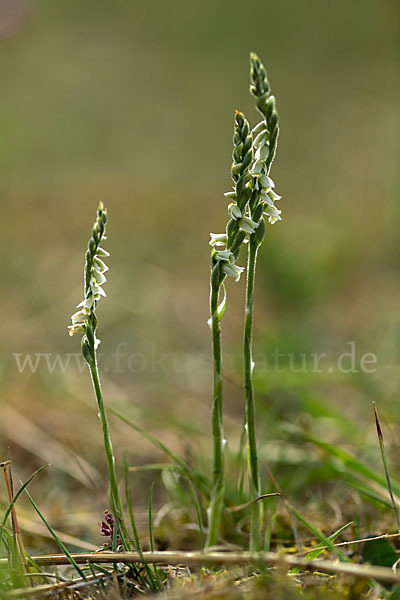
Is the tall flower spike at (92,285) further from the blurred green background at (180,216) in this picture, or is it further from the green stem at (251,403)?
the blurred green background at (180,216)

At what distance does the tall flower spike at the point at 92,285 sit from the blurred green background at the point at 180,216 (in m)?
0.50

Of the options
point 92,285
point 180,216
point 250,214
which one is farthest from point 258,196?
point 180,216

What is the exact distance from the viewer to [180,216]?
7109mm

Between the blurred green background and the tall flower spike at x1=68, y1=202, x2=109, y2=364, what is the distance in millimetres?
498

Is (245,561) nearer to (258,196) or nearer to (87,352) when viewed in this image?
(87,352)

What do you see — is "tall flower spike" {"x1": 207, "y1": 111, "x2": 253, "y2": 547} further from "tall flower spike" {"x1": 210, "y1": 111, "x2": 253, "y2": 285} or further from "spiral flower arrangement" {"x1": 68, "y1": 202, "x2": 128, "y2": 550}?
"spiral flower arrangement" {"x1": 68, "y1": 202, "x2": 128, "y2": 550}

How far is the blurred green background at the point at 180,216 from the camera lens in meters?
2.79

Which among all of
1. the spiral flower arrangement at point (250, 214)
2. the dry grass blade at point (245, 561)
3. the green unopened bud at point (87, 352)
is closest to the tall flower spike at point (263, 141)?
the spiral flower arrangement at point (250, 214)

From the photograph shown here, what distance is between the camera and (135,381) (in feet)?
11.6

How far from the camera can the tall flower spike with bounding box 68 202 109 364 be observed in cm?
116

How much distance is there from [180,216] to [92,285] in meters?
6.01

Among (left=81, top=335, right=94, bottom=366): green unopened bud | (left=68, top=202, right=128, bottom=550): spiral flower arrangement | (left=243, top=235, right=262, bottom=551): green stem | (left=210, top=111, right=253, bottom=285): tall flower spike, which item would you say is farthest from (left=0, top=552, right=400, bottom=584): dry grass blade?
(left=210, top=111, right=253, bottom=285): tall flower spike

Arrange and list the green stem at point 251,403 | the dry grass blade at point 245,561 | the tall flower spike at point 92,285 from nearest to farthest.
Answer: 1. the dry grass blade at point 245,561
2. the tall flower spike at point 92,285
3. the green stem at point 251,403

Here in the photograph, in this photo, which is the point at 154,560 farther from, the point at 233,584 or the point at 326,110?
the point at 326,110
